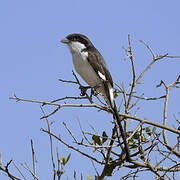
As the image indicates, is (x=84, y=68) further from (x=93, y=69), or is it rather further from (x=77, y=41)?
(x=77, y=41)

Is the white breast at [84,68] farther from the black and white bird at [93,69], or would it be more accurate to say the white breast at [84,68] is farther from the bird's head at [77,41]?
the bird's head at [77,41]

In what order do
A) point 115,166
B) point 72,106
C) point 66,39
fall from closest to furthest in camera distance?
point 72,106 < point 115,166 < point 66,39

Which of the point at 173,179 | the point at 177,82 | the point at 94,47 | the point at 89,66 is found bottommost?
the point at 173,179

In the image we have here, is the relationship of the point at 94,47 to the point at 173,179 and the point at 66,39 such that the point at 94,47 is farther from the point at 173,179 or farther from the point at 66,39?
the point at 173,179

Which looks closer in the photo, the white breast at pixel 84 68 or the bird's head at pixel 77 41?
the white breast at pixel 84 68

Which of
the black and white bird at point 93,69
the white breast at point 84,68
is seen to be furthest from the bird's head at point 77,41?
the white breast at point 84,68

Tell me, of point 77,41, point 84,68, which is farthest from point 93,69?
point 77,41

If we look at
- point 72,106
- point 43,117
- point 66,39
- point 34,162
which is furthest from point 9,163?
point 66,39

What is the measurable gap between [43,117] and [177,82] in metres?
1.62

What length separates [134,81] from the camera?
411 centimetres

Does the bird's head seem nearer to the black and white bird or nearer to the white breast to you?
the black and white bird

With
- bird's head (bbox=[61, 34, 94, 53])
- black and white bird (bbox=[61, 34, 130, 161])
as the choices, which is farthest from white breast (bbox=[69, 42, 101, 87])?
bird's head (bbox=[61, 34, 94, 53])

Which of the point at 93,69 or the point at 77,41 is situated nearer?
the point at 93,69

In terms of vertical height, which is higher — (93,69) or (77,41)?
(77,41)
